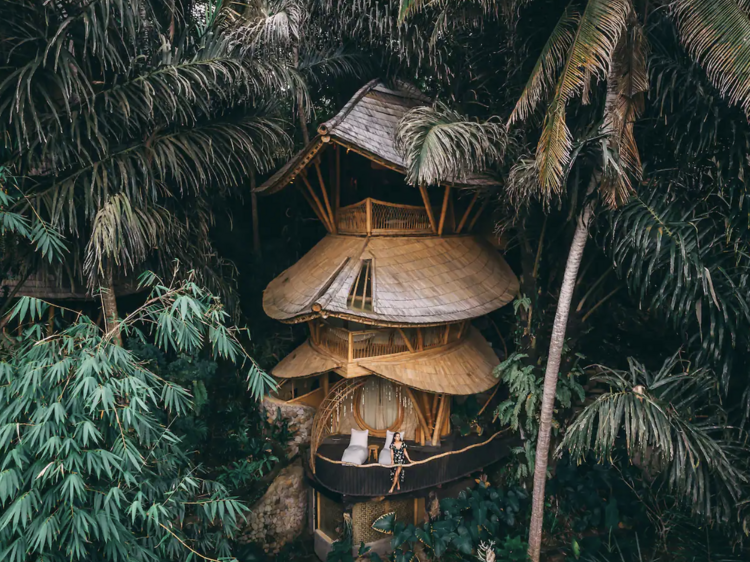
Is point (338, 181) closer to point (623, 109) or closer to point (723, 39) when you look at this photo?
point (623, 109)

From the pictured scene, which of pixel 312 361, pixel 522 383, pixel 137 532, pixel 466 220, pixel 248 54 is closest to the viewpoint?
pixel 137 532

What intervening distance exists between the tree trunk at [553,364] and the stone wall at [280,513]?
4.32m

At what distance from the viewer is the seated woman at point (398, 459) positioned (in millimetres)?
8375

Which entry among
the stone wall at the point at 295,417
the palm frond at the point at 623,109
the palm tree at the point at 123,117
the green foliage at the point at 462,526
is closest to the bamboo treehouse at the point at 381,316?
the stone wall at the point at 295,417

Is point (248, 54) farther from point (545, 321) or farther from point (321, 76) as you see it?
point (545, 321)

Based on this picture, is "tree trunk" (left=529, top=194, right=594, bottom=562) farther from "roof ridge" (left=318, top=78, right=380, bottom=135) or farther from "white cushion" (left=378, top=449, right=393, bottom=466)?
"roof ridge" (left=318, top=78, right=380, bottom=135)

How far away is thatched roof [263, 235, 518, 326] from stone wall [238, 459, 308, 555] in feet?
10.6

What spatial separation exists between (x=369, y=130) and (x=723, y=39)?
15.4 ft

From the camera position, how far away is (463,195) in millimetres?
9281

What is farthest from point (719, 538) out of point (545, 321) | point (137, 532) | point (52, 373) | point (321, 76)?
point (321, 76)

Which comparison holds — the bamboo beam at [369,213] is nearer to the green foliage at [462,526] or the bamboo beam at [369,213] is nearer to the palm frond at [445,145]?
the palm frond at [445,145]

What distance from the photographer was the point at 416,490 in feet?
28.1

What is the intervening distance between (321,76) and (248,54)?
2653 mm

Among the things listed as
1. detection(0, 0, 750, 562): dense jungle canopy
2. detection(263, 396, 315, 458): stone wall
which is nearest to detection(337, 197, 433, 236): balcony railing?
detection(0, 0, 750, 562): dense jungle canopy
